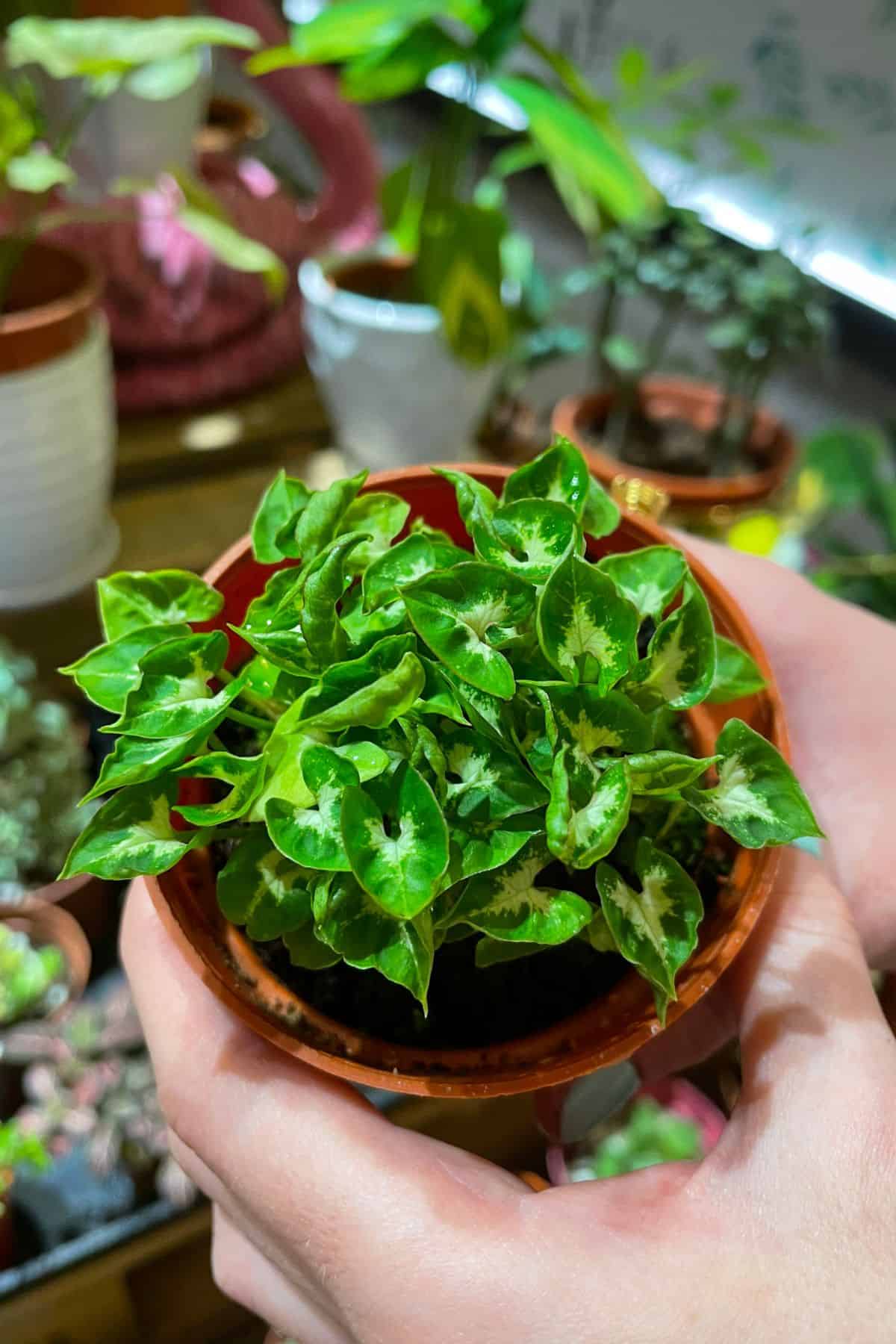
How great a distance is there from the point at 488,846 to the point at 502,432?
107cm

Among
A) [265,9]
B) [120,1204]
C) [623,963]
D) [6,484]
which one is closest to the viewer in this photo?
[623,963]

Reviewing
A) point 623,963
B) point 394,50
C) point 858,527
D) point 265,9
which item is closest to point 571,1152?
point 623,963

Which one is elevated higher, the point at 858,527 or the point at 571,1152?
the point at 858,527

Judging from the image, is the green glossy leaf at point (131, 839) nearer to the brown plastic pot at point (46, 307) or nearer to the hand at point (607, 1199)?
the hand at point (607, 1199)

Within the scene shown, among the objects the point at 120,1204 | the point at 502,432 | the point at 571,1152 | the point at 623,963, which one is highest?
the point at 623,963

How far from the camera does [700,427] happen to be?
1.39 m

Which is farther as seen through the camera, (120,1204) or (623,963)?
(120,1204)

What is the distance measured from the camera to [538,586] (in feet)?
1.24

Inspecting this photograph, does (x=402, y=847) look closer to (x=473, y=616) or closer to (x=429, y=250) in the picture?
(x=473, y=616)

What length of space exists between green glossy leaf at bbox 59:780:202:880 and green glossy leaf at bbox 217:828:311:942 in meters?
0.02

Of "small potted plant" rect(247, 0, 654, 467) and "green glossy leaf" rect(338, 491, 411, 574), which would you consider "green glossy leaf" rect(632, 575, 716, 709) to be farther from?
"small potted plant" rect(247, 0, 654, 467)

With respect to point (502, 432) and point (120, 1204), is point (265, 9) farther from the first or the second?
point (120, 1204)

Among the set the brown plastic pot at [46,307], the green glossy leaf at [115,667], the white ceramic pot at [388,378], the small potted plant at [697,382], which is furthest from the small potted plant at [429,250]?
the green glossy leaf at [115,667]

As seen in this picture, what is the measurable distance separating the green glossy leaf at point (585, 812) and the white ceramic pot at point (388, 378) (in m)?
0.80
